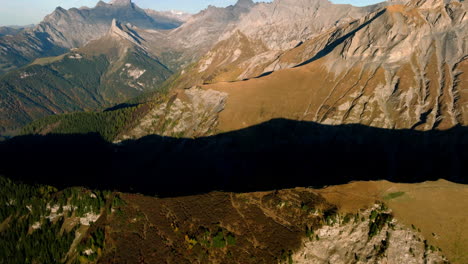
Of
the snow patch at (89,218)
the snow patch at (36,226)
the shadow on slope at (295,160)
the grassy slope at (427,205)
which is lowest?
the snow patch at (36,226)

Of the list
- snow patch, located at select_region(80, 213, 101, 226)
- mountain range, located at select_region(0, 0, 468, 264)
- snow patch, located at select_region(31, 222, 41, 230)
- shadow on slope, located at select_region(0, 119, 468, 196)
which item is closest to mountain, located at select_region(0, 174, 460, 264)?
mountain range, located at select_region(0, 0, 468, 264)

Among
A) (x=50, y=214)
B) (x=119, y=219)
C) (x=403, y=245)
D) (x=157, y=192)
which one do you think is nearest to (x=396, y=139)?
(x=403, y=245)

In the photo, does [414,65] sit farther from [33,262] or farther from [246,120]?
[33,262]

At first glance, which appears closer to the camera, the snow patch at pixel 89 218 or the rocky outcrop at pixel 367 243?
→ the rocky outcrop at pixel 367 243

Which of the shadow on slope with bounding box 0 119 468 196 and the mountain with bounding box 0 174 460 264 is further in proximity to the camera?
the shadow on slope with bounding box 0 119 468 196

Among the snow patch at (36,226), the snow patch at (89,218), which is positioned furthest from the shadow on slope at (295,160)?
the snow patch at (36,226)

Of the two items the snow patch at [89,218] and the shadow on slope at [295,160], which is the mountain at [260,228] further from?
the shadow on slope at [295,160]

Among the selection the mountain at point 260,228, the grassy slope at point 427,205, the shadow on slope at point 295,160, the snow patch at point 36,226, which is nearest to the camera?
the grassy slope at point 427,205

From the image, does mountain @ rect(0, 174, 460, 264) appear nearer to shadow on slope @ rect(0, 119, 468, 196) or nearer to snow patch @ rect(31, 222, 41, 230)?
snow patch @ rect(31, 222, 41, 230)
